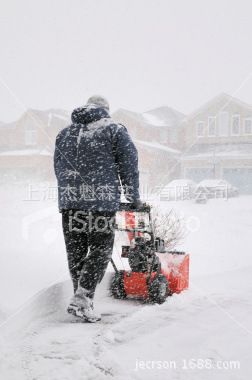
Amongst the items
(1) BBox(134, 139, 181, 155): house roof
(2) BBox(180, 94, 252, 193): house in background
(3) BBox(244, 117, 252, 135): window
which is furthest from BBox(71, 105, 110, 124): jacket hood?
(3) BBox(244, 117, 252, 135): window

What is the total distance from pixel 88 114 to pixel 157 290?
58.3 inches

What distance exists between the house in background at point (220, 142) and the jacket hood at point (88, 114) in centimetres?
2492

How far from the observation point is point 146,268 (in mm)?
3631

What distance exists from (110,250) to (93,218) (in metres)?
0.28

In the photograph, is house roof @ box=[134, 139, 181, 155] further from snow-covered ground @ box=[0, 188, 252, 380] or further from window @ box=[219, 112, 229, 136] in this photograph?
snow-covered ground @ box=[0, 188, 252, 380]

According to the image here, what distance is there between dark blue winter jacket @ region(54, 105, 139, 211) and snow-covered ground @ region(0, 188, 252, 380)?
83 cm

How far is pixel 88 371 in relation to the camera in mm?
2119

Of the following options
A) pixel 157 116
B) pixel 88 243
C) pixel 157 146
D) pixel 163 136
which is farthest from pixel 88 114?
pixel 157 116

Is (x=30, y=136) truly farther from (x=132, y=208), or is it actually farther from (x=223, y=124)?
(x=132, y=208)

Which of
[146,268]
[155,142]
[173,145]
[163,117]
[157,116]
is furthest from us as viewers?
[157,116]

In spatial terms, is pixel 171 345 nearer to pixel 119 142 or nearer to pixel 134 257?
pixel 134 257

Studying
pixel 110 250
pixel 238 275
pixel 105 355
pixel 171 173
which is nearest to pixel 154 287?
pixel 110 250

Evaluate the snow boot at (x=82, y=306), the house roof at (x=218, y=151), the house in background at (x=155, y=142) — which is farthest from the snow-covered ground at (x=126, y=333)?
the house roof at (x=218, y=151)

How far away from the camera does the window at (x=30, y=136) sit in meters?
34.7
